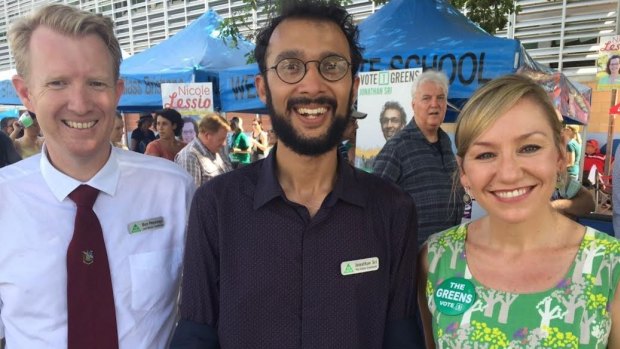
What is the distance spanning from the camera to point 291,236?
1.41m

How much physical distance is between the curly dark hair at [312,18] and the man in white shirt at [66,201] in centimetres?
54

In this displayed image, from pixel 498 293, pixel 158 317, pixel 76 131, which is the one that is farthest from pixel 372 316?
pixel 76 131

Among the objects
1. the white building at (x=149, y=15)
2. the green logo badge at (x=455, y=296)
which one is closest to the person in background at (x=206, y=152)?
the green logo badge at (x=455, y=296)

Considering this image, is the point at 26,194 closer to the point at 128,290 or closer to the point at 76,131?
the point at 76,131

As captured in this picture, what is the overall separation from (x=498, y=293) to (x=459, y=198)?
→ 196 centimetres

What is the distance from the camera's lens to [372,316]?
143 centimetres

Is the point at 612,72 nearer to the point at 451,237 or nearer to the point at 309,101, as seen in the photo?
the point at 451,237

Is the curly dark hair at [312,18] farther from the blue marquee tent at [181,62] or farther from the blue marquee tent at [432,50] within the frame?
the blue marquee tent at [181,62]

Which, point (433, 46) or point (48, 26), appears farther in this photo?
point (433, 46)

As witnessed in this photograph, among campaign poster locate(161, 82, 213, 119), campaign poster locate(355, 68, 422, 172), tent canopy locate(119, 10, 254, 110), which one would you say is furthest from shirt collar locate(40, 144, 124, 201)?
tent canopy locate(119, 10, 254, 110)

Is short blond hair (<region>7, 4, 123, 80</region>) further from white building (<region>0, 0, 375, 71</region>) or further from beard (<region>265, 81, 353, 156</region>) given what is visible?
white building (<region>0, 0, 375, 71</region>)

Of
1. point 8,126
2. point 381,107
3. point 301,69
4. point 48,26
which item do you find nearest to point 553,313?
point 301,69

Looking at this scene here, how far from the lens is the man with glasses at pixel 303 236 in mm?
1384

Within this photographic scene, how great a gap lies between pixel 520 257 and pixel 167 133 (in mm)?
5159
